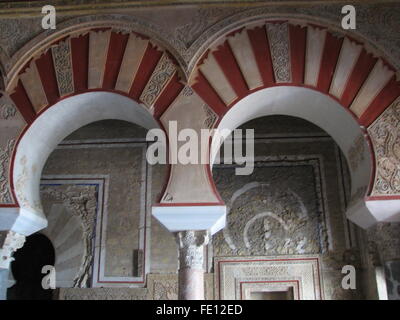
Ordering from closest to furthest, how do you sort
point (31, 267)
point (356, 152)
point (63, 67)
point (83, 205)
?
point (356, 152)
point (63, 67)
point (83, 205)
point (31, 267)

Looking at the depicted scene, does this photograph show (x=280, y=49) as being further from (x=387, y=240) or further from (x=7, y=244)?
(x=7, y=244)

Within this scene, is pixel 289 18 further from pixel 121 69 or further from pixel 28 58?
pixel 28 58

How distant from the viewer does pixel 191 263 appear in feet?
9.79

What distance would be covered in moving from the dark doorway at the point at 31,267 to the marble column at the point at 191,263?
2805mm

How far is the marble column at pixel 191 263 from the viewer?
116 inches

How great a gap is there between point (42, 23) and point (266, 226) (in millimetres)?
2850

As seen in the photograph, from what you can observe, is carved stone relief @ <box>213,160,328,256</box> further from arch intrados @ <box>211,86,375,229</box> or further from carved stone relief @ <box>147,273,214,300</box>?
arch intrados @ <box>211,86,375,229</box>

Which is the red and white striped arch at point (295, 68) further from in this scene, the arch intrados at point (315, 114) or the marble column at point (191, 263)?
the marble column at point (191, 263)

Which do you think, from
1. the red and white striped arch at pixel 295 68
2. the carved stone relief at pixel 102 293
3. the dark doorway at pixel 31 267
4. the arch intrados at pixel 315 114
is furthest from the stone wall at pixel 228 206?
the red and white striped arch at pixel 295 68

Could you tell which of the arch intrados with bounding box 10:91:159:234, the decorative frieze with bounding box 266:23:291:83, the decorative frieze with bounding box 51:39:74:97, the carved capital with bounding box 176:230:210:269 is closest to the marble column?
the carved capital with bounding box 176:230:210:269

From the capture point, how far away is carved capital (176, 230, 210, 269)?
2.99 m

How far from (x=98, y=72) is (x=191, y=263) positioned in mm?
1598

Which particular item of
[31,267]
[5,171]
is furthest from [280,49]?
[31,267]
